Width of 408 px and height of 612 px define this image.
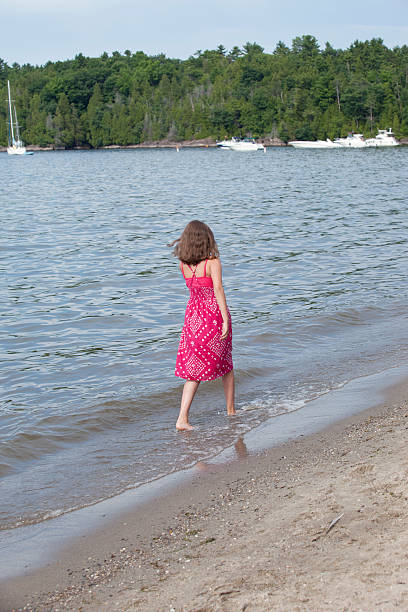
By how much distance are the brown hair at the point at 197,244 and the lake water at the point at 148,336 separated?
1.83m

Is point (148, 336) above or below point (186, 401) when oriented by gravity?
below

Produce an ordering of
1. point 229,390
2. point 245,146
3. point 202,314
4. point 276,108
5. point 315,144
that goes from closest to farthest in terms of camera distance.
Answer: point 202,314 < point 229,390 < point 245,146 < point 315,144 < point 276,108

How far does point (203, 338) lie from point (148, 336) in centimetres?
460

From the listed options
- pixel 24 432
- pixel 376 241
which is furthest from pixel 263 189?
pixel 24 432

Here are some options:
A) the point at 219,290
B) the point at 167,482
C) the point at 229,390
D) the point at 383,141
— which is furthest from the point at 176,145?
the point at 167,482

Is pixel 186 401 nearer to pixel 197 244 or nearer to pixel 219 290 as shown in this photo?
pixel 219 290

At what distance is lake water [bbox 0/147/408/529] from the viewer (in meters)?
7.02

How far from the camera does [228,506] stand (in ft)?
17.3

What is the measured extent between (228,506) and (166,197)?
36.8 metres

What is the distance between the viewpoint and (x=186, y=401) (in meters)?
7.45

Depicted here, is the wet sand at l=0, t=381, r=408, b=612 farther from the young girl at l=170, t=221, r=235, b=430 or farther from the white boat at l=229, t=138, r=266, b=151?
the white boat at l=229, t=138, r=266, b=151

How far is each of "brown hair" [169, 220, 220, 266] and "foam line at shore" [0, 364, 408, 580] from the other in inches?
72.7

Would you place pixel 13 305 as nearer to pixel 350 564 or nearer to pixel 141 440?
pixel 141 440

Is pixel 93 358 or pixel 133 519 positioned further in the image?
pixel 93 358
